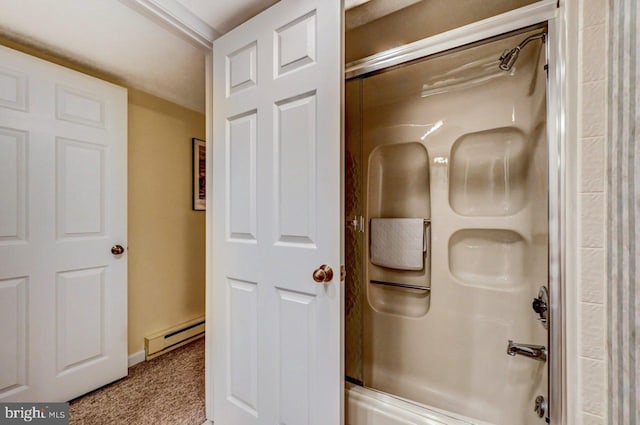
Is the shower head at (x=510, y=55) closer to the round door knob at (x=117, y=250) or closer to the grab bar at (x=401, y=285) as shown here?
the grab bar at (x=401, y=285)

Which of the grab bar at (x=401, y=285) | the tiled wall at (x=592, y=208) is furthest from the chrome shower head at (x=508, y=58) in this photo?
the grab bar at (x=401, y=285)

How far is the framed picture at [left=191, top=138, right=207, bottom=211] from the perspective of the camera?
2658 millimetres

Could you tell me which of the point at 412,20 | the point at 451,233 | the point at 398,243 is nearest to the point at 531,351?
the point at 451,233

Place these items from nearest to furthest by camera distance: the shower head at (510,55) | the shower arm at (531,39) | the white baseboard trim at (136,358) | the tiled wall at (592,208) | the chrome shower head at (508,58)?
the tiled wall at (592,208), the shower arm at (531,39), the shower head at (510,55), the chrome shower head at (508,58), the white baseboard trim at (136,358)

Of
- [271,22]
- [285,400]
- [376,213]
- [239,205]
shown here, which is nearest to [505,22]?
[271,22]

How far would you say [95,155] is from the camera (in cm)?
187

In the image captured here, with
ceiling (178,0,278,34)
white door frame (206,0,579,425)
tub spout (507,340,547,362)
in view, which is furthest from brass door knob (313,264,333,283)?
ceiling (178,0,278,34)

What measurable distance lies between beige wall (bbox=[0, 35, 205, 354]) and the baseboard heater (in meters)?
0.05

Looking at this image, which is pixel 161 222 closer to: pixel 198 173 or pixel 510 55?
pixel 198 173

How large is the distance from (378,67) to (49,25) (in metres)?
1.73

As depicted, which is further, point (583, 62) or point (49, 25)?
point (49, 25)

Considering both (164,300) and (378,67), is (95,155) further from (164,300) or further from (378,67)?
(378,67)

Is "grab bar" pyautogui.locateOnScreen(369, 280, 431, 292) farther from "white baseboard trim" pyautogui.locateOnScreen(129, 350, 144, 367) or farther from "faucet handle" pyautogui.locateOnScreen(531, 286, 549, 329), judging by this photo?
"white baseboard trim" pyautogui.locateOnScreen(129, 350, 144, 367)

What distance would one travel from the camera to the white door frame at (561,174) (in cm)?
78
